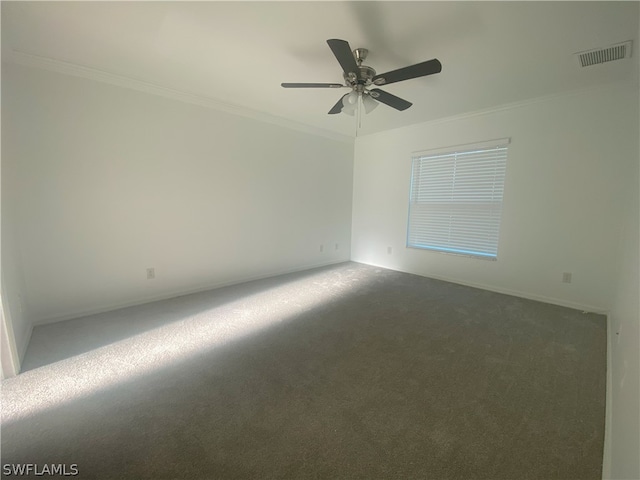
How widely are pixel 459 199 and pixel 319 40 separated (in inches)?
112

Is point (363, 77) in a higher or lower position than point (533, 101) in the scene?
lower

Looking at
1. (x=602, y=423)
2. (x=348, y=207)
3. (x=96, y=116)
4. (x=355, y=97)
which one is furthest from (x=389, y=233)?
(x=96, y=116)

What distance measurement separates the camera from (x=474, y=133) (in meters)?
3.50

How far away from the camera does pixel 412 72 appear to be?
1.81 metres

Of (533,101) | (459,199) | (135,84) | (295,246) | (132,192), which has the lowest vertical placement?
(295,246)

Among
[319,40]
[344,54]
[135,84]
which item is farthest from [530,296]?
[135,84]

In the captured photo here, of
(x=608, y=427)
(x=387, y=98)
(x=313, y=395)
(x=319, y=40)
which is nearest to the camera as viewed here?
(x=608, y=427)

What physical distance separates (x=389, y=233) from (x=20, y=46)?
4.60 meters

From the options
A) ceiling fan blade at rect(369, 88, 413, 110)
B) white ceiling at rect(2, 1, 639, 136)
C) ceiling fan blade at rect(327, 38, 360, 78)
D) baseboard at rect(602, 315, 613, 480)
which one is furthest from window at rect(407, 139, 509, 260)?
ceiling fan blade at rect(327, 38, 360, 78)

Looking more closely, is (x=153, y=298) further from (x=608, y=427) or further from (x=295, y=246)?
(x=608, y=427)

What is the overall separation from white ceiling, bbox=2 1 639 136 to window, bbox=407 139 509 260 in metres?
0.88

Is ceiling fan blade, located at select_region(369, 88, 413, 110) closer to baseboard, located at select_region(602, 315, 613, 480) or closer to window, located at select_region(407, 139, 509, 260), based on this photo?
window, located at select_region(407, 139, 509, 260)

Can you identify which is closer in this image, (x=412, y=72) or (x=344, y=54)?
(x=344, y=54)

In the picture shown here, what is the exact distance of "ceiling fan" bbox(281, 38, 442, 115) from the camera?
168cm
